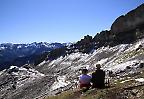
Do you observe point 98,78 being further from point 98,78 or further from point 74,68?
point 74,68

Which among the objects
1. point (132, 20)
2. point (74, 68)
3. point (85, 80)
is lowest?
point (85, 80)

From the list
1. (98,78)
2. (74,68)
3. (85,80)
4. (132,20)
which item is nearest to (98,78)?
(98,78)

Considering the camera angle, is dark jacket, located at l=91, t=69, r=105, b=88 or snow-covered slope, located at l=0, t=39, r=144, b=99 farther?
snow-covered slope, located at l=0, t=39, r=144, b=99

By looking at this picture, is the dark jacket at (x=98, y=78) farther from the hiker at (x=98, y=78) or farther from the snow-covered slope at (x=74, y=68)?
the snow-covered slope at (x=74, y=68)

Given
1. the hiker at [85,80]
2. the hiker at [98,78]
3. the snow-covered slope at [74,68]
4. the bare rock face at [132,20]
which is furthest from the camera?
the bare rock face at [132,20]

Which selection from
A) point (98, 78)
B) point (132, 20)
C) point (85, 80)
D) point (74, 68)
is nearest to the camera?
point (98, 78)

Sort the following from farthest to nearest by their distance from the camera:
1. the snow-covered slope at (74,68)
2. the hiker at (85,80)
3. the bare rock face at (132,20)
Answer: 1. the bare rock face at (132,20)
2. the snow-covered slope at (74,68)
3. the hiker at (85,80)

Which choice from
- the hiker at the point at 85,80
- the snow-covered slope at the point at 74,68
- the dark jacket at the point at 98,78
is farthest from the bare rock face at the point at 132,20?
the dark jacket at the point at 98,78

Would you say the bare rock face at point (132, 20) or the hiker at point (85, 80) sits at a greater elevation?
the bare rock face at point (132, 20)

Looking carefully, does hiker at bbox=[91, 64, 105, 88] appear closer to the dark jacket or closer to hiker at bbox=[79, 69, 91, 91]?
the dark jacket

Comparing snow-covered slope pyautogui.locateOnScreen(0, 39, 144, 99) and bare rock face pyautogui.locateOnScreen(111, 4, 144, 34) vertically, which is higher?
bare rock face pyautogui.locateOnScreen(111, 4, 144, 34)

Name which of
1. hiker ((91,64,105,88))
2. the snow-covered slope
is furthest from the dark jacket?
the snow-covered slope

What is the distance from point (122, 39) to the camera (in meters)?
179

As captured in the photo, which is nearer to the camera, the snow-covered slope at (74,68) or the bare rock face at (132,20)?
the snow-covered slope at (74,68)
